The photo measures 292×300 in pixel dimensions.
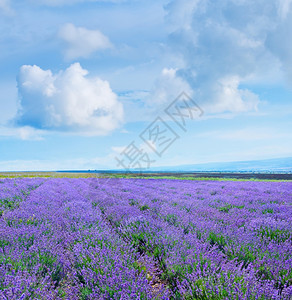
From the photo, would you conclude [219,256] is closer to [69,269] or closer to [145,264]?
[145,264]

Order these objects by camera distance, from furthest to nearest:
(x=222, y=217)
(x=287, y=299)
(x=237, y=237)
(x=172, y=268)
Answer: (x=222, y=217), (x=237, y=237), (x=172, y=268), (x=287, y=299)

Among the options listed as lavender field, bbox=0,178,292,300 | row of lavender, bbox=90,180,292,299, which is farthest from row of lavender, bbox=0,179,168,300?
row of lavender, bbox=90,180,292,299

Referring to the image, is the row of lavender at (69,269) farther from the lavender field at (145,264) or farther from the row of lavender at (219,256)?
the row of lavender at (219,256)

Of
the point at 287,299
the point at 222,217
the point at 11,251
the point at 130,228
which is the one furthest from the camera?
the point at 222,217

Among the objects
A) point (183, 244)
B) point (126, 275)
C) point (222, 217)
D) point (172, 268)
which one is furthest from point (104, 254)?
point (222, 217)

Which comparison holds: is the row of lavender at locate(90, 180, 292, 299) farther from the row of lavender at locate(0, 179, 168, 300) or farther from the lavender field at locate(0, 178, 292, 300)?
the row of lavender at locate(0, 179, 168, 300)

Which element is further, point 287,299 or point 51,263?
point 51,263

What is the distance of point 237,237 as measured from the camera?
3.30 m

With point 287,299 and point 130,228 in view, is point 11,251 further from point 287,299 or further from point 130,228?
point 287,299

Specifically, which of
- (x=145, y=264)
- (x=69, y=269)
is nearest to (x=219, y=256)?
(x=145, y=264)

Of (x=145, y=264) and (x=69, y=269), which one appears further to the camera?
(x=69, y=269)

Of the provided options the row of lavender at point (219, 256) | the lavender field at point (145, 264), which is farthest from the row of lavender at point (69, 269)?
the row of lavender at point (219, 256)

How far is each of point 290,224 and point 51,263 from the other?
13.1 feet

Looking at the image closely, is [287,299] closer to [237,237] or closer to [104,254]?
[237,237]
